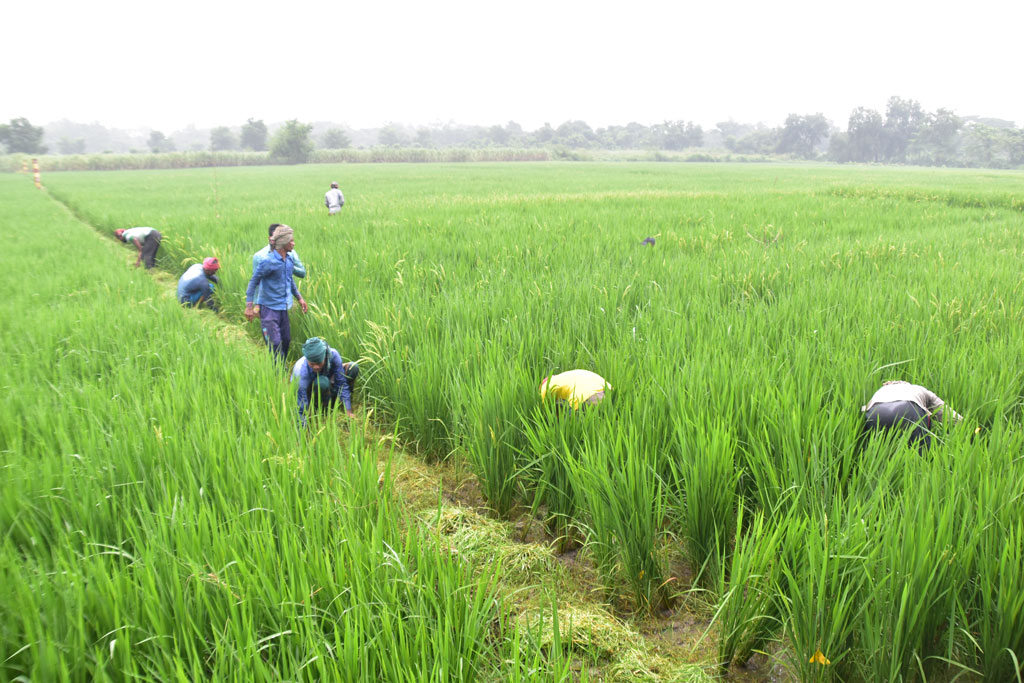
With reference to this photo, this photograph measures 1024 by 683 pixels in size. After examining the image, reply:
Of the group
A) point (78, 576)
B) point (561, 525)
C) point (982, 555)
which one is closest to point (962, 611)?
point (982, 555)

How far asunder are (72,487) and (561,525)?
1838 millimetres

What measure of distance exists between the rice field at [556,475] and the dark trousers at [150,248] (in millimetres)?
3512

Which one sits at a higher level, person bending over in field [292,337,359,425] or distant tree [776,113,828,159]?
distant tree [776,113,828,159]

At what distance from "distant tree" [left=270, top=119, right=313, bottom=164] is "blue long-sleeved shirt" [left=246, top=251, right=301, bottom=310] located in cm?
6417

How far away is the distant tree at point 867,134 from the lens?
81.0 m

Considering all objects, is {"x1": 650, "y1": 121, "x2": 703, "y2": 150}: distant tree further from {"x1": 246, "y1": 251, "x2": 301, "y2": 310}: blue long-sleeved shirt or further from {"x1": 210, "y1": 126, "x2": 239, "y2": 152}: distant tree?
{"x1": 246, "y1": 251, "x2": 301, "y2": 310}: blue long-sleeved shirt

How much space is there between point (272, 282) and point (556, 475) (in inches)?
135

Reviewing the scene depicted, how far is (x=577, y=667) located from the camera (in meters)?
1.75

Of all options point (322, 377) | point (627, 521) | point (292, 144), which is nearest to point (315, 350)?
point (322, 377)

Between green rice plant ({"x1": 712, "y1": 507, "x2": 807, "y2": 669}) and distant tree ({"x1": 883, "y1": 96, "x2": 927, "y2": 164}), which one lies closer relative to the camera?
green rice plant ({"x1": 712, "y1": 507, "x2": 807, "y2": 669})

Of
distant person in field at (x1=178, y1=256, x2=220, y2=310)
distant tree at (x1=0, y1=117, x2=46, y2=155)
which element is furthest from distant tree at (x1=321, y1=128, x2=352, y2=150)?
distant person in field at (x1=178, y1=256, x2=220, y2=310)

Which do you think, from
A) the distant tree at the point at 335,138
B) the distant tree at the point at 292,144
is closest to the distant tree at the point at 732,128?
the distant tree at the point at 335,138

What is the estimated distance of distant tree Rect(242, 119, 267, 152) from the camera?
272 feet

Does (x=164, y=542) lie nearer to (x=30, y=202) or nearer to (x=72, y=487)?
(x=72, y=487)
